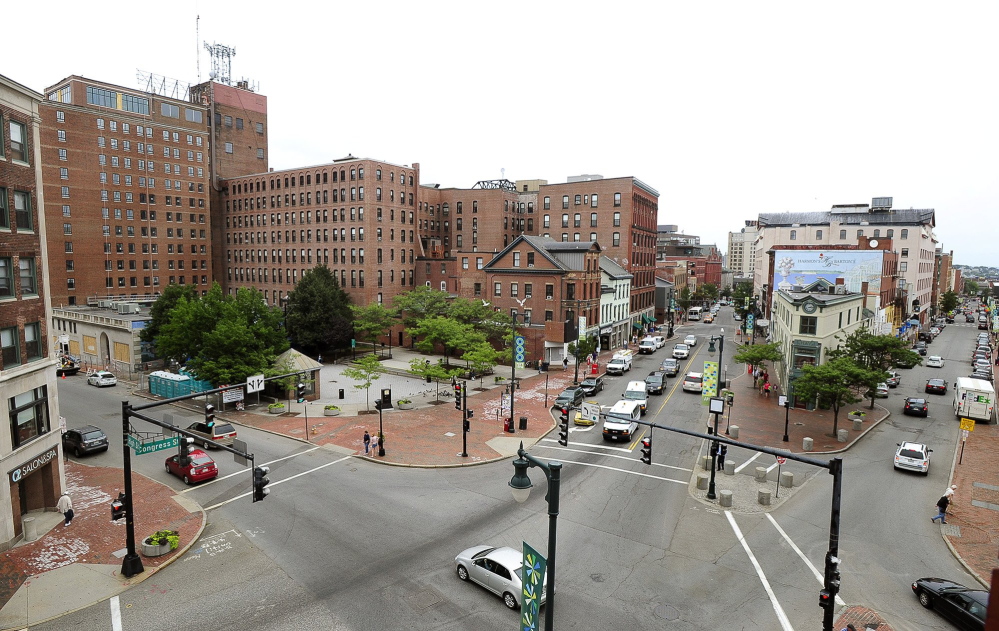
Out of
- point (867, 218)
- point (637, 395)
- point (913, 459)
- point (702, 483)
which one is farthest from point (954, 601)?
point (867, 218)

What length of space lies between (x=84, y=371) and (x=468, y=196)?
60338 millimetres

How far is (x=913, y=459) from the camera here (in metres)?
28.6

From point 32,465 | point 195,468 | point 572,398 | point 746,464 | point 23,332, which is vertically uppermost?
point 23,332

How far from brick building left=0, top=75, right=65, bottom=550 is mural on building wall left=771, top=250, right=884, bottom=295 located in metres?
63.6

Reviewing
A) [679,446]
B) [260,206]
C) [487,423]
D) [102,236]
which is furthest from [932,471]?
[102,236]

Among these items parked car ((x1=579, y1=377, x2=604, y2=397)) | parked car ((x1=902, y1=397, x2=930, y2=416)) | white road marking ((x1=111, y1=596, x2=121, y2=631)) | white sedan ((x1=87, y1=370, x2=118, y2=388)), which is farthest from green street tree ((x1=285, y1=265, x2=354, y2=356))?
parked car ((x1=902, y1=397, x2=930, y2=416))

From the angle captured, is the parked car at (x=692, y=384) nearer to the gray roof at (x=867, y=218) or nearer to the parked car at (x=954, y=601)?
the parked car at (x=954, y=601)

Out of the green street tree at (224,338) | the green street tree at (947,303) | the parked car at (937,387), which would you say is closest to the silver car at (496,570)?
the green street tree at (224,338)

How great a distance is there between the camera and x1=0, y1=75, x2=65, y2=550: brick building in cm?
2048

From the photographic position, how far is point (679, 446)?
3400 cm

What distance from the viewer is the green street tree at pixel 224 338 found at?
3991cm

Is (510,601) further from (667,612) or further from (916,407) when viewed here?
(916,407)

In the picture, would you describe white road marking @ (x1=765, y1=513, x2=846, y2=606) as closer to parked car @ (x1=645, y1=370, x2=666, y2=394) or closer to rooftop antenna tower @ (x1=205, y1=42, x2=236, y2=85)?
parked car @ (x1=645, y1=370, x2=666, y2=394)

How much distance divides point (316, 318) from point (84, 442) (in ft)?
107
